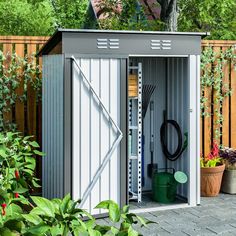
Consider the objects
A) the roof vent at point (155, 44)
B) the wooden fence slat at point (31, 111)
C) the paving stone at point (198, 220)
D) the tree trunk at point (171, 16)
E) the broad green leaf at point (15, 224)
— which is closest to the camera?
the broad green leaf at point (15, 224)

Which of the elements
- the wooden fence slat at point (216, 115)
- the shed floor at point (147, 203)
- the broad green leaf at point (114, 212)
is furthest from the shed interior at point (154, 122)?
the broad green leaf at point (114, 212)

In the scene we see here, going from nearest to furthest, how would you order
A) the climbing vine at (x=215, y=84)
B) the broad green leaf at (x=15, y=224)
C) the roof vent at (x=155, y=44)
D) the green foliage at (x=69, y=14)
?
1. the broad green leaf at (x=15, y=224)
2. the roof vent at (x=155, y=44)
3. the climbing vine at (x=215, y=84)
4. the green foliage at (x=69, y=14)

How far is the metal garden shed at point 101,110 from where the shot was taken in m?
5.59

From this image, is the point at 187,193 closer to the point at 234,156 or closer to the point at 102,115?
the point at 234,156

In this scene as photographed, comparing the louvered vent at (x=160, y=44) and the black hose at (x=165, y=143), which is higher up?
the louvered vent at (x=160, y=44)

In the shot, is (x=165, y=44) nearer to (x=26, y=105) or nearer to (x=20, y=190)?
(x=26, y=105)

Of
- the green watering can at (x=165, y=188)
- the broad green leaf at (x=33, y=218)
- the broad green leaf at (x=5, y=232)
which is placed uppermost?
the broad green leaf at (x=33, y=218)

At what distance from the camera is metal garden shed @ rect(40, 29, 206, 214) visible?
18.4 feet

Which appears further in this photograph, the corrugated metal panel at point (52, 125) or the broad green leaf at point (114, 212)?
the corrugated metal panel at point (52, 125)

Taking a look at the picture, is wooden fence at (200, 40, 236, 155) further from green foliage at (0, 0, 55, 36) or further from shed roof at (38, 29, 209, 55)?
green foliage at (0, 0, 55, 36)

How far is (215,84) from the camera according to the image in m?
7.46

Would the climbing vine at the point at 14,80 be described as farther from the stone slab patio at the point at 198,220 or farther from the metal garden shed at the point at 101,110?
the stone slab patio at the point at 198,220

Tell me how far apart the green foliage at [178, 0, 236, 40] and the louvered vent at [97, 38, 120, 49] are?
3.42 m

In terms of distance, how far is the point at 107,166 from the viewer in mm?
5797
